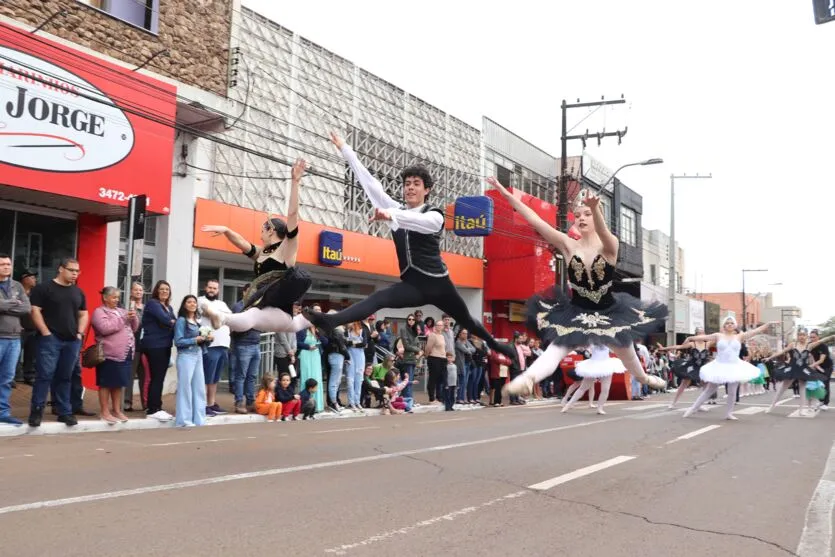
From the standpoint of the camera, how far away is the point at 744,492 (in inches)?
242

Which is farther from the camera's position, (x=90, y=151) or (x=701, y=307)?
(x=701, y=307)

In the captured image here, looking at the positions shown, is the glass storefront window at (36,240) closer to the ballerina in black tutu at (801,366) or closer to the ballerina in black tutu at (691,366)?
the ballerina in black tutu at (691,366)

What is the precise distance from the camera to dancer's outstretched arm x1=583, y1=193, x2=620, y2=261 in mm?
6637

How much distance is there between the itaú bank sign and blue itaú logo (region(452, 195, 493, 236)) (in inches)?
409

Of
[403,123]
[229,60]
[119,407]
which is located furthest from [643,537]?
[403,123]

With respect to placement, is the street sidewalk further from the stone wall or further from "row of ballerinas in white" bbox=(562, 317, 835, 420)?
the stone wall

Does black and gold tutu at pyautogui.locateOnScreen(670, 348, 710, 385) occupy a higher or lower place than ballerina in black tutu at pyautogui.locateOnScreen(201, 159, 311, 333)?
lower

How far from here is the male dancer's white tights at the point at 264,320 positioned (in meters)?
6.42

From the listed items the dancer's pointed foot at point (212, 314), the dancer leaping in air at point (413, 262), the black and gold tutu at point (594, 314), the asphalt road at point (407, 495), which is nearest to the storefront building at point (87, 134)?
the asphalt road at point (407, 495)

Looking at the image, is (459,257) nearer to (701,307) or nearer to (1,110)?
(1,110)

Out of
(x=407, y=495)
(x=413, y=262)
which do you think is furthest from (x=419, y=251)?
(x=407, y=495)

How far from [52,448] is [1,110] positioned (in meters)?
7.05

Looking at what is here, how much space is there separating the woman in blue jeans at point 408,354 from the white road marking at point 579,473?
25.1 feet

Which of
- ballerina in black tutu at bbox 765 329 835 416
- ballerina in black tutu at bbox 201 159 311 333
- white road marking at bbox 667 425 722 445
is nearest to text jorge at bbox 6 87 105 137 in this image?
ballerina in black tutu at bbox 201 159 311 333
